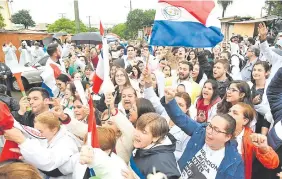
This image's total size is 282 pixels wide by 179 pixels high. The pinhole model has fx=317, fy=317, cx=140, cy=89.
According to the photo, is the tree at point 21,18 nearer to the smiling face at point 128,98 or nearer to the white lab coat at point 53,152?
the smiling face at point 128,98

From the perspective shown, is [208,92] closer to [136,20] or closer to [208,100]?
[208,100]

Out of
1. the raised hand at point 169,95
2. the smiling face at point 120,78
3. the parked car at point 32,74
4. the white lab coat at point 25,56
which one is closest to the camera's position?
the raised hand at point 169,95

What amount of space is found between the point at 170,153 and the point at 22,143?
1024 millimetres

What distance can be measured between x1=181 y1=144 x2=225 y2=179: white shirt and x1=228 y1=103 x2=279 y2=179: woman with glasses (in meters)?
0.30

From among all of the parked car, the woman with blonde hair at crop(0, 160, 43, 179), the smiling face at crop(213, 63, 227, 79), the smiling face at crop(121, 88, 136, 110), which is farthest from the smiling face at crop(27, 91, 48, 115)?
the parked car

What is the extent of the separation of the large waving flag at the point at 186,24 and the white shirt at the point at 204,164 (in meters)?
1.34

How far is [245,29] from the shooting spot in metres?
26.4

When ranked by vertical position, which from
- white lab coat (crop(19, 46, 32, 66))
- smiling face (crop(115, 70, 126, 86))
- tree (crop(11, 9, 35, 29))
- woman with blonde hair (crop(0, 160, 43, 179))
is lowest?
white lab coat (crop(19, 46, 32, 66))

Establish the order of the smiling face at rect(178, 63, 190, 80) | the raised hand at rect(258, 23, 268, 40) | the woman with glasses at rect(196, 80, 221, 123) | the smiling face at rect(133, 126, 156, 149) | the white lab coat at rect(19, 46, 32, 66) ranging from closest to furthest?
the smiling face at rect(133, 126, 156, 149)
the woman with glasses at rect(196, 80, 221, 123)
the raised hand at rect(258, 23, 268, 40)
the smiling face at rect(178, 63, 190, 80)
the white lab coat at rect(19, 46, 32, 66)

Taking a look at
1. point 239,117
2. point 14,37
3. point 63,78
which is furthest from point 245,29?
point 239,117

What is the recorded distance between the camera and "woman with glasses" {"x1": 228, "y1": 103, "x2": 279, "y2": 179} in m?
2.44

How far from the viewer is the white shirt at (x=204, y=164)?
2482 millimetres

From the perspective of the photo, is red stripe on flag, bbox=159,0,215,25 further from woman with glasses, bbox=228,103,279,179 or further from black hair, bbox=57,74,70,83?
black hair, bbox=57,74,70,83

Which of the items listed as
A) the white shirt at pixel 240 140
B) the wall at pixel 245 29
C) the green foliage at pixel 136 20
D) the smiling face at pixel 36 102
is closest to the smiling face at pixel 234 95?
the white shirt at pixel 240 140
